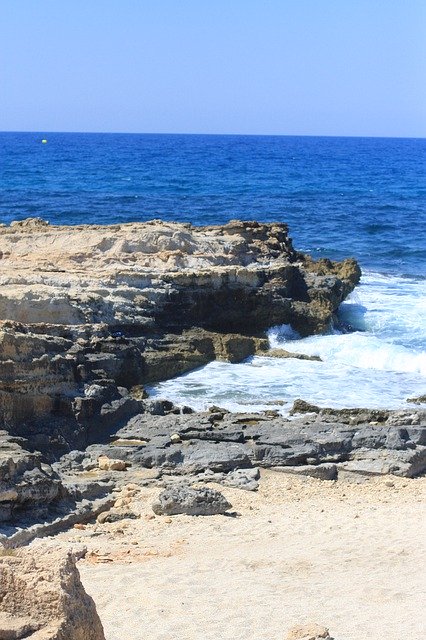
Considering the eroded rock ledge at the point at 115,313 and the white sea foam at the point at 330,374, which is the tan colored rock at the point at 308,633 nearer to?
the eroded rock ledge at the point at 115,313

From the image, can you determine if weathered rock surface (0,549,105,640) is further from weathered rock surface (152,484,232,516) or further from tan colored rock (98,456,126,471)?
tan colored rock (98,456,126,471)

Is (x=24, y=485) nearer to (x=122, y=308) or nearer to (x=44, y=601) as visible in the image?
(x=44, y=601)

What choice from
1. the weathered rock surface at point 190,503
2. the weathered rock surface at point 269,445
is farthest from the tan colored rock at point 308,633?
the weathered rock surface at point 269,445

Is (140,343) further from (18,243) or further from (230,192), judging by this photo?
(230,192)

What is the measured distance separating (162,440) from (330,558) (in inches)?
185

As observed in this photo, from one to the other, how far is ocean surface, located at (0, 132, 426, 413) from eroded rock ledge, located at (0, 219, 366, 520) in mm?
698

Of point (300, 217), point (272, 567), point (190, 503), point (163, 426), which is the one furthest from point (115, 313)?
point (300, 217)

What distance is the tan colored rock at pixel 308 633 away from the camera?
7656 millimetres

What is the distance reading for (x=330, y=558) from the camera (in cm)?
1041

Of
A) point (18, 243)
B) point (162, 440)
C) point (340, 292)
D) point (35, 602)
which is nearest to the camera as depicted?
point (35, 602)

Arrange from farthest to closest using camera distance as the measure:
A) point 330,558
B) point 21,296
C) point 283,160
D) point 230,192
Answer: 1. point 283,160
2. point 230,192
3. point 21,296
4. point 330,558

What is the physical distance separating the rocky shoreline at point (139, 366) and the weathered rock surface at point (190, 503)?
718 millimetres

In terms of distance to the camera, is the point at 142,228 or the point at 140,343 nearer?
the point at 140,343

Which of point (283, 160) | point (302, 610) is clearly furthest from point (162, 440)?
point (283, 160)
